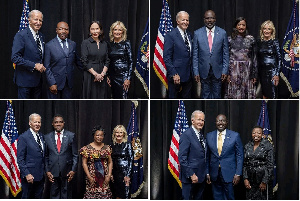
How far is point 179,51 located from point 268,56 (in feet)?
3.13

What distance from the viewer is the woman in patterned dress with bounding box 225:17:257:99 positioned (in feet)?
19.9

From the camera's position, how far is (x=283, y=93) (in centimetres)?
648

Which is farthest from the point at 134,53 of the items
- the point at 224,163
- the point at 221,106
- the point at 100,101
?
the point at 224,163

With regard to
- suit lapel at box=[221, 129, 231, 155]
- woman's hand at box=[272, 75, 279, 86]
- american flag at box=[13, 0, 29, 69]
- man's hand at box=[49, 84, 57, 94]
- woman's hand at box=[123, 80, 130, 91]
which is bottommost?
suit lapel at box=[221, 129, 231, 155]

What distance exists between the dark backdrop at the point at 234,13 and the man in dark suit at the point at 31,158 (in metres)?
1.47

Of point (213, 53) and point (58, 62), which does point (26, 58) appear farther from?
point (213, 53)

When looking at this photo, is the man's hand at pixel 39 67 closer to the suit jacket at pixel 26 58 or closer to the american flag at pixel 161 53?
the suit jacket at pixel 26 58

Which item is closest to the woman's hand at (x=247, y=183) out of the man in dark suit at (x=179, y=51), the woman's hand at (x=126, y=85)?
the man in dark suit at (x=179, y=51)

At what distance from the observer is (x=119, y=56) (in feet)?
20.0

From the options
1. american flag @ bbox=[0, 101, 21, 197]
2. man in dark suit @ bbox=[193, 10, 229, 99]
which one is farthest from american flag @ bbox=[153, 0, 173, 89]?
american flag @ bbox=[0, 101, 21, 197]

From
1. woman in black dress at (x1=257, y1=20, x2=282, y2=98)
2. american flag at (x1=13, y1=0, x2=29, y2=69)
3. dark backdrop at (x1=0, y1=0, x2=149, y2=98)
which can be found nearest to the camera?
woman in black dress at (x1=257, y1=20, x2=282, y2=98)

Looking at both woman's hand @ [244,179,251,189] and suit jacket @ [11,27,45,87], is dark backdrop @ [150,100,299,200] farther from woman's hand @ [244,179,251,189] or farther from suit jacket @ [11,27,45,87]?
suit jacket @ [11,27,45,87]

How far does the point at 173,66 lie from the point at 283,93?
136 centimetres

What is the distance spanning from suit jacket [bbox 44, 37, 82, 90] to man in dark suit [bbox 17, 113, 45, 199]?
534mm
